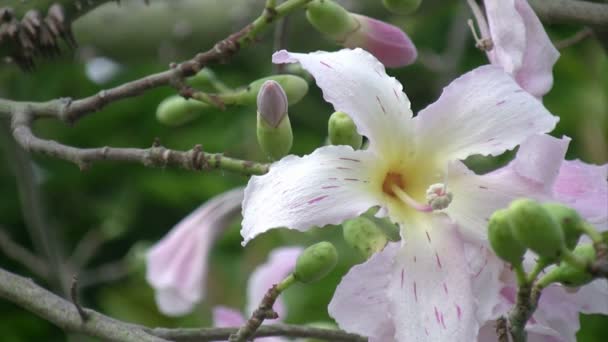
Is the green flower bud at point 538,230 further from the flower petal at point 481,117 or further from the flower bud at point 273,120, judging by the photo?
the flower bud at point 273,120

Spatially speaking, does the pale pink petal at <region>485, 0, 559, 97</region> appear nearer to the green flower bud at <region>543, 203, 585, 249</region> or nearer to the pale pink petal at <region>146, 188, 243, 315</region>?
the green flower bud at <region>543, 203, 585, 249</region>

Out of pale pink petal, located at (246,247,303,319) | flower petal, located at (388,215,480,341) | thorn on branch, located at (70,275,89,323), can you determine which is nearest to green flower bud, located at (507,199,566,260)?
flower petal, located at (388,215,480,341)

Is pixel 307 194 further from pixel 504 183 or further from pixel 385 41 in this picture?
pixel 385 41

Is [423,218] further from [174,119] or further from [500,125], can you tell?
[174,119]

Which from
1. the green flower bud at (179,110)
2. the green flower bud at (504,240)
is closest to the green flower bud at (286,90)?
the green flower bud at (179,110)

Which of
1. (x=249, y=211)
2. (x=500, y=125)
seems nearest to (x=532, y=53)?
(x=500, y=125)
